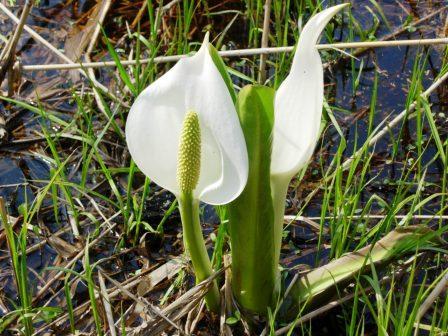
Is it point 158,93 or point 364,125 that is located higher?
point 158,93

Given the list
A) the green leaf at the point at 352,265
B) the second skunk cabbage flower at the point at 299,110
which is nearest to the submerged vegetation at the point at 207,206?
the green leaf at the point at 352,265

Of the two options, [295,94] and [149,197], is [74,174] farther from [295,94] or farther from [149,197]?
[295,94]

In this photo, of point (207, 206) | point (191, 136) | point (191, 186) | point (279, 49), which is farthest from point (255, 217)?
point (279, 49)

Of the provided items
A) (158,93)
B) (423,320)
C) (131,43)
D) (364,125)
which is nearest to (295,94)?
(158,93)

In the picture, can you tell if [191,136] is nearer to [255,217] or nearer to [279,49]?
[255,217]

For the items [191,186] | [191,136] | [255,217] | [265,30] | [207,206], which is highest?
[265,30]

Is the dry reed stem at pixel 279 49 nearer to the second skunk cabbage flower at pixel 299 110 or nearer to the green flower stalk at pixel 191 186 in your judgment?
the second skunk cabbage flower at pixel 299 110

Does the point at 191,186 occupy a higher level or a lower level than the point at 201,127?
lower
